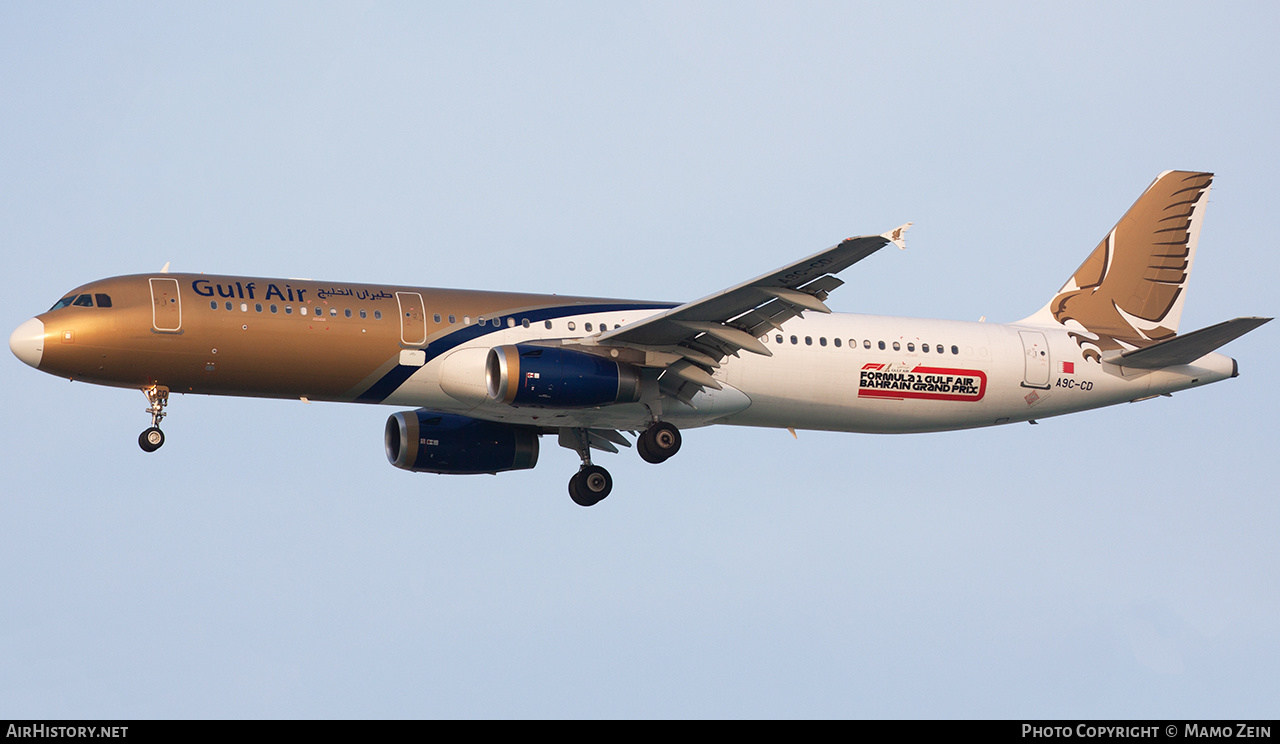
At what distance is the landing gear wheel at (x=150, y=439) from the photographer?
34.2m

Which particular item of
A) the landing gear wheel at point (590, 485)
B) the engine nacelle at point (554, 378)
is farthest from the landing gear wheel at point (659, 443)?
the landing gear wheel at point (590, 485)

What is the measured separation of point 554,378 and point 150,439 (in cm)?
905

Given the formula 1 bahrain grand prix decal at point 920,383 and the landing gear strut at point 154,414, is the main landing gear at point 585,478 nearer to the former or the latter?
the formula 1 bahrain grand prix decal at point 920,383

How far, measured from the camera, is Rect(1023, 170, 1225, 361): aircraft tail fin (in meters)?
41.7

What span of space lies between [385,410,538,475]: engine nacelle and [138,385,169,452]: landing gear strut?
7.12 m

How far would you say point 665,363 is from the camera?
35.7 meters

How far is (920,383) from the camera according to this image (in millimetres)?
38656

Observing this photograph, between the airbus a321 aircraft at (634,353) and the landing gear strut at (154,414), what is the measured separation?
0.05 meters

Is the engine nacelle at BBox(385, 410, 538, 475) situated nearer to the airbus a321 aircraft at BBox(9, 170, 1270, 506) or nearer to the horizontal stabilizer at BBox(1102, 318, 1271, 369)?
the airbus a321 aircraft at BBox(9, 170, 1270, 506)

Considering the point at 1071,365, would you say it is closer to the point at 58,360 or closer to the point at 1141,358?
the point at 1141,358

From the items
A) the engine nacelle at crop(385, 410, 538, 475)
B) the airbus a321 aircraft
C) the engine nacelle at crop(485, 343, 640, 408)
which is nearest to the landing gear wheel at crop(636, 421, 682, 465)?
the airbus a321 aircraft
